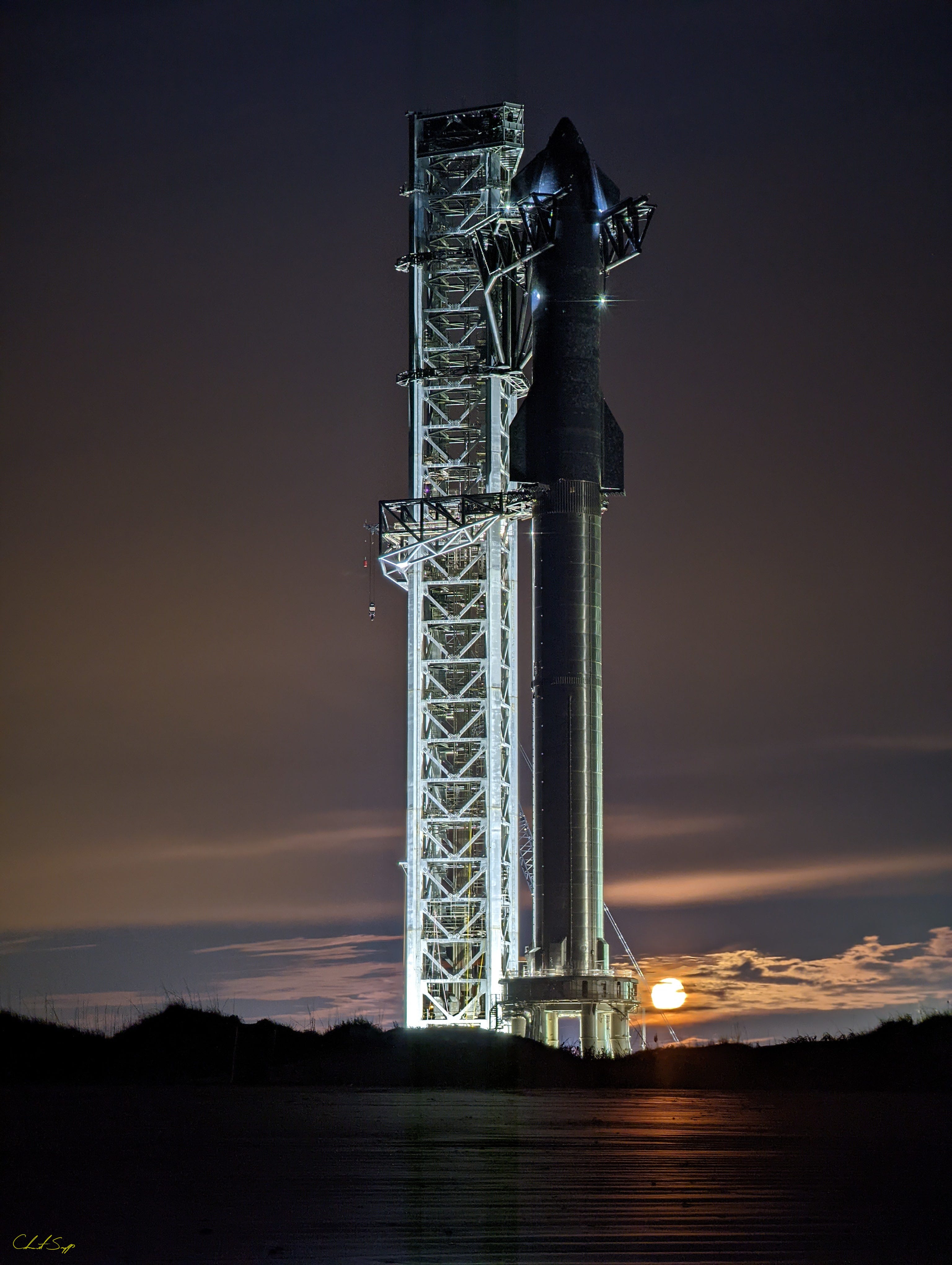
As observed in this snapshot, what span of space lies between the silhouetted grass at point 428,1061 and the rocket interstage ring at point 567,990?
6.74ft

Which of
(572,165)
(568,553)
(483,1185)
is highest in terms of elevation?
(572,165)

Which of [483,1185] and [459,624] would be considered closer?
Answer: [483,1185]

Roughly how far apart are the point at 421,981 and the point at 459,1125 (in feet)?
106

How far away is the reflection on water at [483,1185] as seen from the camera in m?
17.0

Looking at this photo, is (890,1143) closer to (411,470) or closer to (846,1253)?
(846,1253)

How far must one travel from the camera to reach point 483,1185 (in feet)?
73.4

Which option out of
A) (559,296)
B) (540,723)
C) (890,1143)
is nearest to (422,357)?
(559,296)

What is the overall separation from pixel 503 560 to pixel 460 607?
2.62 m
